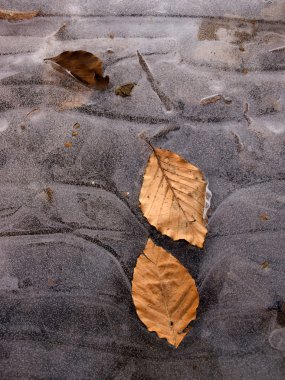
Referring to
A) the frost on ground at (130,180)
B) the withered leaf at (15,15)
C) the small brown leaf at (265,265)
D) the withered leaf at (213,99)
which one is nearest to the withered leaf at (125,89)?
the frost on ground at (130,180)

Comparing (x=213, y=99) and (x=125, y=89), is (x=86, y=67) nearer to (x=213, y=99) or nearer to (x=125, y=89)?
(x=125, y=89)

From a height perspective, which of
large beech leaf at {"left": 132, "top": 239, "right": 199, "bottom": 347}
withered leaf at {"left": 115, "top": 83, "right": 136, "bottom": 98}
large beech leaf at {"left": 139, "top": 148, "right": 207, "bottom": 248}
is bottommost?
large beech leaf at {"left": 132, "top": 239, "right": 199, "bottom": 347}

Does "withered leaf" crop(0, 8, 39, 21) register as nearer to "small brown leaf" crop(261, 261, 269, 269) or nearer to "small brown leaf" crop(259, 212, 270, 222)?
"small brown leaf" crop(259, 212, 270, 222)

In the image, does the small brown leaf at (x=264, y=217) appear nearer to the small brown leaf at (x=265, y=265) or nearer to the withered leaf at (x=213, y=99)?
the small brown leaf at (x=265, y=265)

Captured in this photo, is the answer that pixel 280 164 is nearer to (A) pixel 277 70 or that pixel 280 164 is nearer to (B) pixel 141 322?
(A) pixel 277 70

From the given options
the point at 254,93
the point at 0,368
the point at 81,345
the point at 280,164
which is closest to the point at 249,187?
the point at 280,164

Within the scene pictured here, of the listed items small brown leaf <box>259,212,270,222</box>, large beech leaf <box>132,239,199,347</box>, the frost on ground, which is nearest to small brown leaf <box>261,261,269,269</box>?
the frost on ground
